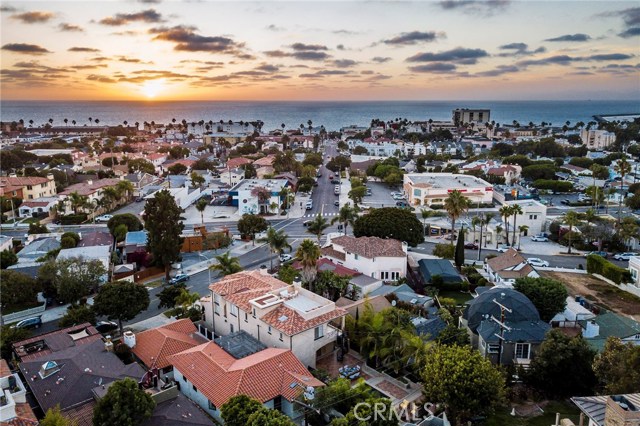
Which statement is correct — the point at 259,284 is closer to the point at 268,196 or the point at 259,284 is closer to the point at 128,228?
the point at 128,228

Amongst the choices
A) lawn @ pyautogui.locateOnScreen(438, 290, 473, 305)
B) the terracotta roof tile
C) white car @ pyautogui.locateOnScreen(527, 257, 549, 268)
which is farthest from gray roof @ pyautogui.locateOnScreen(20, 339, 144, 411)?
white car @ pyautogui.locateOnScreen(527, 257, 549, 268)

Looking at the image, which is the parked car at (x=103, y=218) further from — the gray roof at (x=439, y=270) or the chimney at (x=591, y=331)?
the chimney at (x=591, y=331)

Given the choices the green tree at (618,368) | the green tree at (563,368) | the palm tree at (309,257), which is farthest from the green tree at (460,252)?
the green tree at (618,368)

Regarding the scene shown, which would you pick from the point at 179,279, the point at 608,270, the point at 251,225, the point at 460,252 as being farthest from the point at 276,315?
the point at 608,270

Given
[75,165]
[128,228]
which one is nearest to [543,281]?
[128,228]

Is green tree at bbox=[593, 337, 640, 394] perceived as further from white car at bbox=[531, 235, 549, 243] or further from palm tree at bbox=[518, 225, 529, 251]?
white car at bbox=[531, 235, 549, 243]
